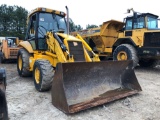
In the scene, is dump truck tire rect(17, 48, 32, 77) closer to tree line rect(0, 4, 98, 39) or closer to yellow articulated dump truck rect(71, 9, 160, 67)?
yellow articulated dump truck rect(71, 9, 160, 67)

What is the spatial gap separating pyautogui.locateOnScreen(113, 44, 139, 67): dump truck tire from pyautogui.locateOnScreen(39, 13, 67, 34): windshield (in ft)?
10.6

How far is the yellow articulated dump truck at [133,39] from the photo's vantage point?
8.30 m

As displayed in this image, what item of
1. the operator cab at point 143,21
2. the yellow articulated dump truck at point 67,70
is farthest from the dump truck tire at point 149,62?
the yellow articulated dump truck at point 67,70

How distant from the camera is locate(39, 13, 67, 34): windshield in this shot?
20.9ft

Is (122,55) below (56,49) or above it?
below

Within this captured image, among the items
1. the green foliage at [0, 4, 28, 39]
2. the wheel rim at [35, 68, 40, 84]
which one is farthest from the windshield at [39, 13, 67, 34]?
the green foliage at [0, 4, 28, 39]

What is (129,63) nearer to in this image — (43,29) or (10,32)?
(43,29)

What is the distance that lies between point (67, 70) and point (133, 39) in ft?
17.9

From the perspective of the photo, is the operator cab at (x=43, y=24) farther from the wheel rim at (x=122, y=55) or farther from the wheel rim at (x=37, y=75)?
the wheel rim at (x=122, y=55)

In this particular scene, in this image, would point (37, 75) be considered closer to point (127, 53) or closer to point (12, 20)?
point (127, 53)

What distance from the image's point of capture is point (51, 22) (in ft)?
21.3

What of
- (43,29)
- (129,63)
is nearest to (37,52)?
(43,29)

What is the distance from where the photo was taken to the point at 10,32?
139ft

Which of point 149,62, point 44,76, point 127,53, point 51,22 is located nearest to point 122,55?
point 127,53
